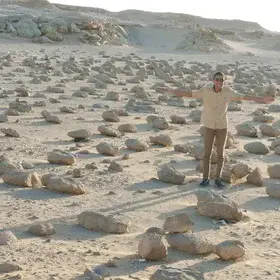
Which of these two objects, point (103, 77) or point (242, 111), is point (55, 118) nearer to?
point (242, 111)

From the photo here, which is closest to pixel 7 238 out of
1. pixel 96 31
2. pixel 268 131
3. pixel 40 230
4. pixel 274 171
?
pixel 40 230

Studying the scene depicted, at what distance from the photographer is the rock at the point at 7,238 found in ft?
14.7

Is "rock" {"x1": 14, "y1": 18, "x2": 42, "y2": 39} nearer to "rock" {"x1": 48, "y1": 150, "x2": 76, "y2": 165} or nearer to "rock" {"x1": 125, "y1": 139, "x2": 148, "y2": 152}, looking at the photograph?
"rock" {"x1": 125, "y1": 139, "x2": 148, "y2": 152}

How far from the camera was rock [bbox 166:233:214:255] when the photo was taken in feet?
14.8

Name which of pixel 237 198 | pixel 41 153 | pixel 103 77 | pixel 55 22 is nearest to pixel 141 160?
pixel 41 153

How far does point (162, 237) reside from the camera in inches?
177

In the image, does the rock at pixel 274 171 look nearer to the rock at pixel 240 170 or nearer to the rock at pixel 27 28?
the rock at pixel 240 170

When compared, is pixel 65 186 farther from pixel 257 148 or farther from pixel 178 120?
pixel 178 120

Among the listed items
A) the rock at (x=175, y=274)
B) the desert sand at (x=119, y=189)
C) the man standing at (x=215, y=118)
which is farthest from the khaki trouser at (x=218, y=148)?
the rock at (x=175, y=274)

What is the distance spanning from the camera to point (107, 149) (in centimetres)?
755

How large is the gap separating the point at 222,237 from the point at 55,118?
514 cm

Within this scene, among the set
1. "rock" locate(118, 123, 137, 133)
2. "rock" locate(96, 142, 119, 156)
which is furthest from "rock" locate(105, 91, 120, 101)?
"rock" locate(96, 142, 119, 156)

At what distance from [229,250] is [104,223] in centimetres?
102

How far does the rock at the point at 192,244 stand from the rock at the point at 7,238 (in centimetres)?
110
